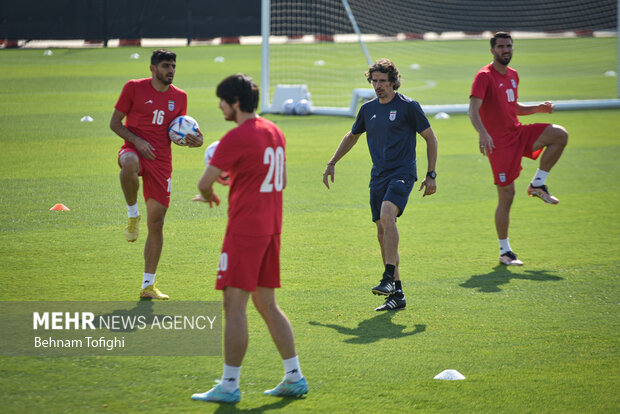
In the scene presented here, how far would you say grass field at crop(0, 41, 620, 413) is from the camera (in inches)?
227

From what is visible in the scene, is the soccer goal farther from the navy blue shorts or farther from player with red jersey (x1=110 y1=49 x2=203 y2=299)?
player with red jersey (x1=110 y1=49 x2=203 y2=299)

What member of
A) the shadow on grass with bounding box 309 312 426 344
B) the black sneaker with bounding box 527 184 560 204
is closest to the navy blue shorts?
the shadow on grass with bounding box 309 312 426 344

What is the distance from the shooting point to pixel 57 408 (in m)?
5.34

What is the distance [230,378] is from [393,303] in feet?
9.04

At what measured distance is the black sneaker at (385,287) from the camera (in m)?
7.53

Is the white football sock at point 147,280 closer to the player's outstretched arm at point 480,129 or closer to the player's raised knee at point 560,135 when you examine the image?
the player's outstretched arm at point 480,129

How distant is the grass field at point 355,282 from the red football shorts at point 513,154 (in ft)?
3.25

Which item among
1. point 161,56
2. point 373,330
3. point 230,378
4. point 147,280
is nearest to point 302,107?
point 161,56

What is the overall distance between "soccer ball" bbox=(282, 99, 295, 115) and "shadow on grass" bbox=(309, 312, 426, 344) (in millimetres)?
Result: 15993

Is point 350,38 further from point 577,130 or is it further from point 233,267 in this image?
point 233,267

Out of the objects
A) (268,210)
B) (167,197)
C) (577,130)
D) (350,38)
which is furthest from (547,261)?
(350,38)

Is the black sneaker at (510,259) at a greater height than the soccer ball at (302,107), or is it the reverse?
the soccer ball at (302,107)

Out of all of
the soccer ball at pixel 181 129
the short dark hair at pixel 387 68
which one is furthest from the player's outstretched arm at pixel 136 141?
the short dark hair at pixel 387 68

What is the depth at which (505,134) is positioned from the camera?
991 cm
